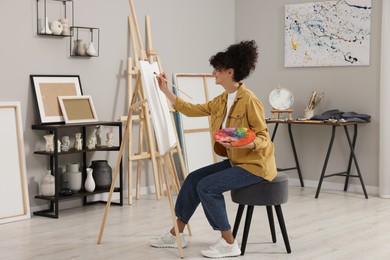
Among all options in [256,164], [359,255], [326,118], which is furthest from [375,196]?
[256,164]

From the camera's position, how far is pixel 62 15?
17.9 feet

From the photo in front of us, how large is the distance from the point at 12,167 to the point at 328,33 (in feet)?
11.2

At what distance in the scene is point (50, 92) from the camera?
211 inches

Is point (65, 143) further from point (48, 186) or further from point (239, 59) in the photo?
point (239, 59)

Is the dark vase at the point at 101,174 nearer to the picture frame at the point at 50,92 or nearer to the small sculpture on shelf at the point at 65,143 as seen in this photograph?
the small sculpture on shelf at the point at 65,143

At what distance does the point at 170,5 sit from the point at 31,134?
2.12 meters

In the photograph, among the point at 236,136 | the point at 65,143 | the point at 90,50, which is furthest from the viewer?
the point at 90,50

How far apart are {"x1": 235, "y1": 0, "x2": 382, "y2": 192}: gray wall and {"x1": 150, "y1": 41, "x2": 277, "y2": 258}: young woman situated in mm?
2654

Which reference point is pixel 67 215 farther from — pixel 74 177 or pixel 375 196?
pixel 375 196

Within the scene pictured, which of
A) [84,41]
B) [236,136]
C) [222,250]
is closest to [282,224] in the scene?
[222,250]

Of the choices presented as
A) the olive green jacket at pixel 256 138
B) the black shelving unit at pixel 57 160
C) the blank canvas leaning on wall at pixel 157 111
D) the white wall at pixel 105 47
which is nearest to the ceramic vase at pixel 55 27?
the white wall at pixel 105 47

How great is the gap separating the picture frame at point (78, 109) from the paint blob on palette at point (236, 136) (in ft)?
6.33

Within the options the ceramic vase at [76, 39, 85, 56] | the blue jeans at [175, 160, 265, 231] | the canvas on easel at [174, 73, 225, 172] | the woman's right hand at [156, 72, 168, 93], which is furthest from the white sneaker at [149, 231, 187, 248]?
the canvas on easel at [174, 73, 225, 172]

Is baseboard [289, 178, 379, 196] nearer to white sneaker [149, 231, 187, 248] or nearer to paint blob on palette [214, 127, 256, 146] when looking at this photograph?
white sneaker [149, 231, 187, 248]
